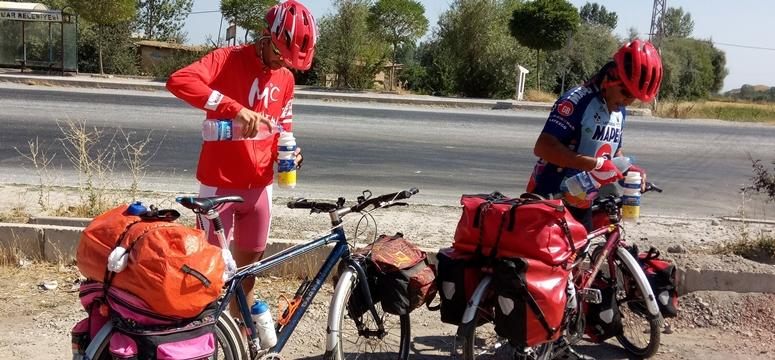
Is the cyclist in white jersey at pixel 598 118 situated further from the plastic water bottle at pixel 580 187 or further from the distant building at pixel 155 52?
the distant building at pixel 155 52

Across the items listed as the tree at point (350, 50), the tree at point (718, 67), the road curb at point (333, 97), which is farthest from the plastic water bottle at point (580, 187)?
the tree at point (718, 67)

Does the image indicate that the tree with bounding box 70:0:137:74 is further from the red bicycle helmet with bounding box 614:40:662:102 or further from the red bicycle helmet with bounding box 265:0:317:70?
the red bicycle helmet with bounding box 614:40:662:102

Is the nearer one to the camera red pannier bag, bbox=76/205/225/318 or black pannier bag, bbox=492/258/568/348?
red pannier bag, bbox=76/205/225/318

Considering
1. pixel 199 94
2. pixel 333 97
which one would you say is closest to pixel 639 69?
pixel 199 94

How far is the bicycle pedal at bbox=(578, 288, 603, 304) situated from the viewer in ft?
13.8

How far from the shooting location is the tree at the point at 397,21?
119 feet

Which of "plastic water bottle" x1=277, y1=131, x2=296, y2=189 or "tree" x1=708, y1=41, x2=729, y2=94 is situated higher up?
"tree" x1=708, y1=41, x2=729, y2=94

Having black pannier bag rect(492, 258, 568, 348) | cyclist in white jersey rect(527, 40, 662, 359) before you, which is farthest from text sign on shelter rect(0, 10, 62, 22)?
black pannier bag rect(492, 258, 568, 348)

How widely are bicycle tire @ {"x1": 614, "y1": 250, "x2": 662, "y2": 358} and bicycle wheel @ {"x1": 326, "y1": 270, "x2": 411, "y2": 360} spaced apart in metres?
1.44

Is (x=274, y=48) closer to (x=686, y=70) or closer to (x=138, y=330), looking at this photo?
(x=138, y=330)

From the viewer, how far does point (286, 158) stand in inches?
146

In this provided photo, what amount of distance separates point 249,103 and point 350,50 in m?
30.3

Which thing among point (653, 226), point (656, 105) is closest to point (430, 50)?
point (656, 105)

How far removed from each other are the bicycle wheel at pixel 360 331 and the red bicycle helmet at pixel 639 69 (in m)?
1.81
